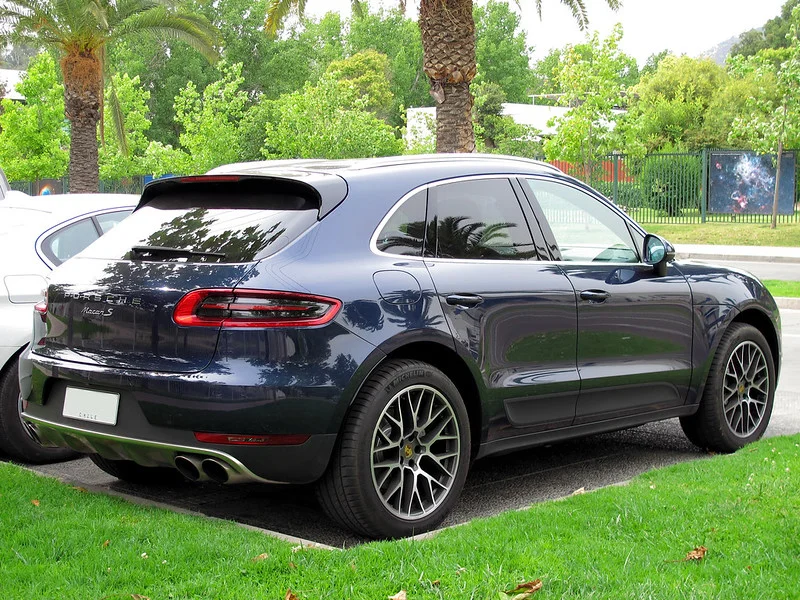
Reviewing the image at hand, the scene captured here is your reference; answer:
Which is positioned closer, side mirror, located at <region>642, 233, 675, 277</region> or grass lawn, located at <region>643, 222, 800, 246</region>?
side mirror, located at <region>642, 233, 675, 277</region>

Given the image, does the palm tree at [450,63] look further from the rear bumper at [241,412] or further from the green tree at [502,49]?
the green tree at [502,49]

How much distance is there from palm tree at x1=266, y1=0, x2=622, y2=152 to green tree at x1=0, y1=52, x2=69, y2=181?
30628 millimetres

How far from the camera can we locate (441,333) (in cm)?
496

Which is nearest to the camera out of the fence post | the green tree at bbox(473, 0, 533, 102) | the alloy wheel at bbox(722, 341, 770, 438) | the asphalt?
the asphalt

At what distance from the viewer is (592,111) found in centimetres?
3762

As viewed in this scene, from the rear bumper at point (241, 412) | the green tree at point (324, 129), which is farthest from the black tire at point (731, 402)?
the green tree at point (324, 129)

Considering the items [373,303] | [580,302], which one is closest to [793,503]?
[580,302]

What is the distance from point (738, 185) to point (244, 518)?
33.6m

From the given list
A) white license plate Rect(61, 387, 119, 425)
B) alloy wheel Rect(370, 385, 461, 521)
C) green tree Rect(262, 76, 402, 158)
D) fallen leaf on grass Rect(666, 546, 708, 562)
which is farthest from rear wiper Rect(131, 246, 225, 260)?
green tree Rect(262, 76, 402, 158)

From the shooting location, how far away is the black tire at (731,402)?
657 centimetres

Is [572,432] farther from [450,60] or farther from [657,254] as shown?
[450,60]

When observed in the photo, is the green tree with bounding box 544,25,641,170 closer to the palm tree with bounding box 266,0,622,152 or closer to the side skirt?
the palm tree with bounding box 266,0,622,152

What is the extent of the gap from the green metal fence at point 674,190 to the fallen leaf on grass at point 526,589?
110 ft

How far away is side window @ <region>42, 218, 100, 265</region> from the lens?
695 centimetres
